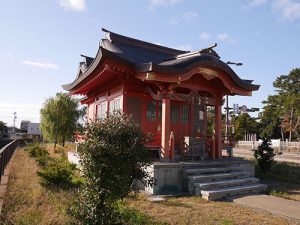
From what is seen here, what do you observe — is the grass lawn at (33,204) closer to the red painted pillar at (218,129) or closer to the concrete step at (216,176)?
the concrete step at (216,176)

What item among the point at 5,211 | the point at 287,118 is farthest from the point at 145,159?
the point at 287,118

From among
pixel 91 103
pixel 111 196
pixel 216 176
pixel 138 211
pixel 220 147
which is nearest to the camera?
pixel 111 196

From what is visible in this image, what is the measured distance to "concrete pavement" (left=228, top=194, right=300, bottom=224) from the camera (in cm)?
812

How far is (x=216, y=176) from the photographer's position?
1116cm

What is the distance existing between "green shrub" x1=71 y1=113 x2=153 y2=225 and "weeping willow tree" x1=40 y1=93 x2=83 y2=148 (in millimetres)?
29062

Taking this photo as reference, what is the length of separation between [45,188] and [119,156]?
4762 millimetres

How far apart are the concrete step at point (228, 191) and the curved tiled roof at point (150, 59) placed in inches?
184

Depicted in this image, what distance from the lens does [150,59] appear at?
15258 millimetres

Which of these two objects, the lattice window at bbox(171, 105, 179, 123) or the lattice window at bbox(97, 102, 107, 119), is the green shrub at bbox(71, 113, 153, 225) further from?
the lattice window at bbox(97, 102, 107, 119)

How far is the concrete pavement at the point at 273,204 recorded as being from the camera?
812 cm

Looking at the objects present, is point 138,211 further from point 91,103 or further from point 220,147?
point 91,103

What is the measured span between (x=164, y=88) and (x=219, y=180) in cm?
422

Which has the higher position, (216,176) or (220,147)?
(220,147)

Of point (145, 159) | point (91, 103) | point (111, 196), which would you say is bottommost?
point (111, 196)
